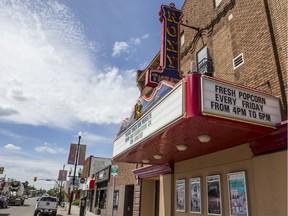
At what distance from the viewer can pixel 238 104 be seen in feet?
22.8

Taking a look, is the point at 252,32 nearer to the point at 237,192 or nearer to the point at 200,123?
the point at 200,123

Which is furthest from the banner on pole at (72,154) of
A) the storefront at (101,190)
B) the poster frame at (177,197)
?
the poster frame at (177,197)

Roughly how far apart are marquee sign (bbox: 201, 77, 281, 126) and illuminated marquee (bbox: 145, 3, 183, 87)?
4469mm

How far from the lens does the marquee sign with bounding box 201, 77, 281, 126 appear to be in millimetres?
6535

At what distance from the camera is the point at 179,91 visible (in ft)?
22.7

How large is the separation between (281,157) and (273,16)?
4.76 m

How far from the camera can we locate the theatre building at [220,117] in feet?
22.4

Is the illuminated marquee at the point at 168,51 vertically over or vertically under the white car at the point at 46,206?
over

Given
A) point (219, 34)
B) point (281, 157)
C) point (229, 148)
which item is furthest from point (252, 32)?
point (281, 157)

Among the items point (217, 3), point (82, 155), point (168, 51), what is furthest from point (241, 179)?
point (82, 155)

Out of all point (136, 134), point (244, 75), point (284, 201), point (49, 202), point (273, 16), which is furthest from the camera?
point (49, 202)

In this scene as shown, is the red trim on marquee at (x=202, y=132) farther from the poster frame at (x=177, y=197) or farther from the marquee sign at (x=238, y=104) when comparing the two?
the poster frame at (x=177, y=197)

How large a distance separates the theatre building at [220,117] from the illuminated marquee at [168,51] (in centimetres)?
4

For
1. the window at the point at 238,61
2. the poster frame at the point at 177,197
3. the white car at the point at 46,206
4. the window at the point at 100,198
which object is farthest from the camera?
the window at the point at 100,198
